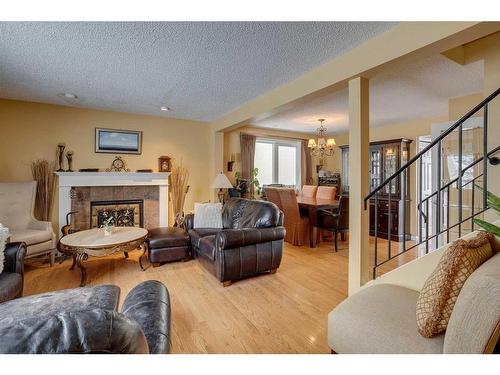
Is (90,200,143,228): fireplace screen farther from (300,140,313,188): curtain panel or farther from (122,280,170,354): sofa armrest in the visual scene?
(300,140,313,188): curtain panel

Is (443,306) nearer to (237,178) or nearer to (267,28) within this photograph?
(267,28)

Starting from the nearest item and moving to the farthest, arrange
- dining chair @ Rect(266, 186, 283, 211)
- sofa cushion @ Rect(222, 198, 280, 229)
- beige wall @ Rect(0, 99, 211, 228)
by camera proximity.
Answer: sofa cushion @ Rect(222, 198, 280, 229)
beige wall @ Rect(0, 99, 211, 228)
dining chair @ Rect(266, 186, 283, 211)

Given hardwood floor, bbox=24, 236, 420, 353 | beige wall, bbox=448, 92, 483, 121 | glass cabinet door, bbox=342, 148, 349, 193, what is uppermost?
beige wall, bbox=448, 92, 483, 121

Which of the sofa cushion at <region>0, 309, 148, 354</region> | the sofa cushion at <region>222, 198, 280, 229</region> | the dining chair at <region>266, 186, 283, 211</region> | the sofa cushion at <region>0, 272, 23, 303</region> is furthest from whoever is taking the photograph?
the dining chair at <region>266, 186, 283, 211</region>

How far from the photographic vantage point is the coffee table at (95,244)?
271 centimetres

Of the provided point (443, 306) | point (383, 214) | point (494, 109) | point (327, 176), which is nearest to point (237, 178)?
point (327, 176)

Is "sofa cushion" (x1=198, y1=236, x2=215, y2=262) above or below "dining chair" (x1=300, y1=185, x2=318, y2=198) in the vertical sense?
below

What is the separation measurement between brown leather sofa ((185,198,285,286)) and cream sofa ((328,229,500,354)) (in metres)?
1.36

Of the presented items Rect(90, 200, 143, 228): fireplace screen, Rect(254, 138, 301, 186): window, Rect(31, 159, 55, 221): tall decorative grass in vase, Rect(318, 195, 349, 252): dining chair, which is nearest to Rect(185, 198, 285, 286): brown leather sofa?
Rect(318, 195, 349, 252): dining chair

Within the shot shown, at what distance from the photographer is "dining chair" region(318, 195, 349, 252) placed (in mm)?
3992

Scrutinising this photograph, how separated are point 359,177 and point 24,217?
4341 millimetres

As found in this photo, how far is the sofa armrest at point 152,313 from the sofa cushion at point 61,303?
0.77ft

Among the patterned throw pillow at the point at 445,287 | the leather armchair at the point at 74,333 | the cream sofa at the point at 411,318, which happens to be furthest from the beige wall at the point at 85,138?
the patterned throw pillow at the point at 445,287

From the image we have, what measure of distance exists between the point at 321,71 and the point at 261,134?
3222 millimetres
